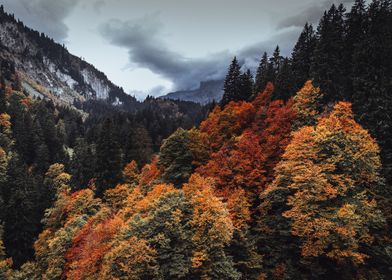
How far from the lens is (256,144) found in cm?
3956

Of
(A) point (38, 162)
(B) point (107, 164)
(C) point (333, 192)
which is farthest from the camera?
(A) point (38, 162)

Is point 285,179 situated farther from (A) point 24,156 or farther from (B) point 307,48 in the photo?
(A) point 24,156

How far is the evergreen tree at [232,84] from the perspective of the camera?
230 ft

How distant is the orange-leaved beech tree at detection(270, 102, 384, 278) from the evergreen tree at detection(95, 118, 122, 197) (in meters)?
33.3

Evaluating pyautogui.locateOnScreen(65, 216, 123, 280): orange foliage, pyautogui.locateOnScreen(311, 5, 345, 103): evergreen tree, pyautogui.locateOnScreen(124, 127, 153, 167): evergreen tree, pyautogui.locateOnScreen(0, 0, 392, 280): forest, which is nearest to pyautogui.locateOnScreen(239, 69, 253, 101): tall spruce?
pyautogui.locateOnScreen(0, 0, 392, 280): forest

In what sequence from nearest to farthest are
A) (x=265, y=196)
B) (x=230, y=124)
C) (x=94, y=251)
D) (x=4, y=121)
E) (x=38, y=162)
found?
1. (x=94, y=251)
2. (x=265, y=196)
3. (x=230, y=124)
4. (x=38, y=162)
5. (x=4, y=121)

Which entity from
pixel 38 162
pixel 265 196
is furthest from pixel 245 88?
pixel 38 162

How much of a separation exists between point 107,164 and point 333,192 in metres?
41.0

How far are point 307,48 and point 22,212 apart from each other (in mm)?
65199

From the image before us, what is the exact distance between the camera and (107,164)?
55969 mm

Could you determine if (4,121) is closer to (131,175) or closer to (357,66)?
(131,175)

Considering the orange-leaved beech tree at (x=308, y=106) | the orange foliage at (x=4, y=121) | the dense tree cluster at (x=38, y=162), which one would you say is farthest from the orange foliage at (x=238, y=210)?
the orange foliage at (x=4, y=121)

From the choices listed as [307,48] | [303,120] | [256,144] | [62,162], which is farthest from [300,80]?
[62,162]

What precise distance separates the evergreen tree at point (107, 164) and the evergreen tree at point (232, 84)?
27.5 m
